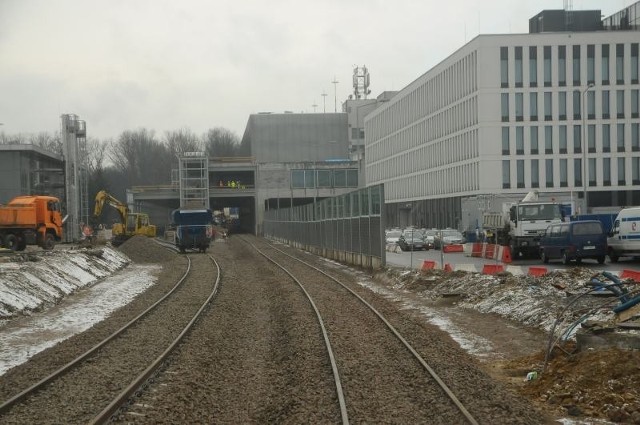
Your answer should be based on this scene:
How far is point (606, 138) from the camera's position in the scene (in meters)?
70.8

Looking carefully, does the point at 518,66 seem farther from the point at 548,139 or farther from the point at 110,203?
the point at 110,203

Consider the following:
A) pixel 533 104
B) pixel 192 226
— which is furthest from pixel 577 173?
pixel 192 226

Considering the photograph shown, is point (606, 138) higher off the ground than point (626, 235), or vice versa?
point (606, 138)

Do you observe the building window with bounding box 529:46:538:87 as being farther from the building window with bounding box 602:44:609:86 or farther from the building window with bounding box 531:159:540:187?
the building window with bounding box 531:159:540:187

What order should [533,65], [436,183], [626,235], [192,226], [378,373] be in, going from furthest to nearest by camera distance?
[436,183], [533,65], [192,226], [626,235], [378,373]

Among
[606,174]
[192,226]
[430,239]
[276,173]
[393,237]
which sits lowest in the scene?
[430,239]

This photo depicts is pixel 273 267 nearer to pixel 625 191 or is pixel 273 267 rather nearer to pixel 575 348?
pixel 575 348

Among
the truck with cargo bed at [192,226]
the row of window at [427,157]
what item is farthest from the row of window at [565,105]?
Answer: the truck with cargo bed at [192,226]

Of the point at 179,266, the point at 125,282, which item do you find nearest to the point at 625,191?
the point at 179,266

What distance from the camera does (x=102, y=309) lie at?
826 inches

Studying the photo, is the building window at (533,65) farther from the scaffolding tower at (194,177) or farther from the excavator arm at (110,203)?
the scaffolding tower at (194,177)

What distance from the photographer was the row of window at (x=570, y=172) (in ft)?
231

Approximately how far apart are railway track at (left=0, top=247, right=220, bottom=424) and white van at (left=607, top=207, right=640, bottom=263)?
760 inches

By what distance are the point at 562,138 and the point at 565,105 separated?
9.99ft
